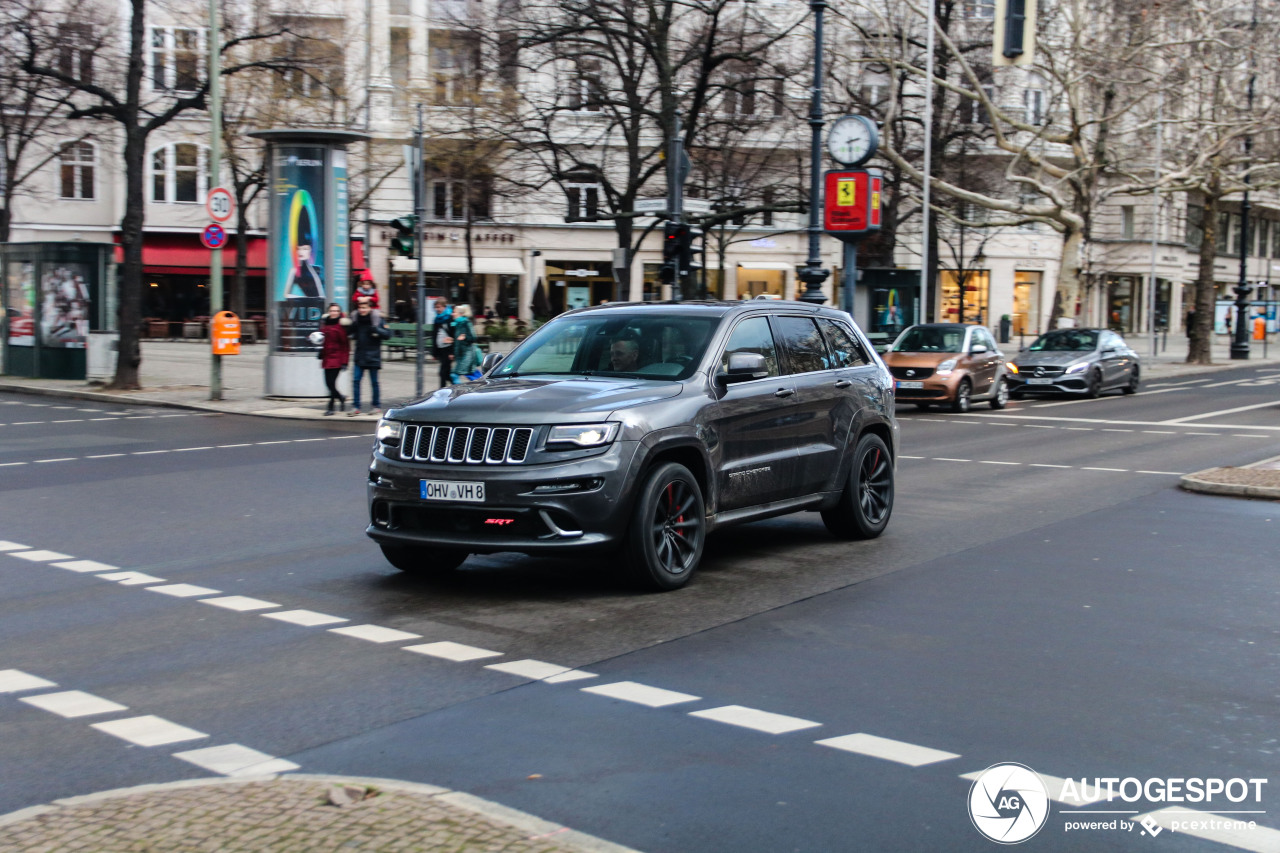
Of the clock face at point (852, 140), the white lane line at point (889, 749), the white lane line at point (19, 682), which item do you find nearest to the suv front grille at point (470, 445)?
the white lane line at point (19, 682)

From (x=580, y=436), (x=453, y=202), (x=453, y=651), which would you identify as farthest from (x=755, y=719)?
(x=453, y=202)

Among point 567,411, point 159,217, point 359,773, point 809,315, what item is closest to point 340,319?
point 809,315

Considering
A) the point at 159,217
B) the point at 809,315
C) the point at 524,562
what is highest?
the point at 159,217

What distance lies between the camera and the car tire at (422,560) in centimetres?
855

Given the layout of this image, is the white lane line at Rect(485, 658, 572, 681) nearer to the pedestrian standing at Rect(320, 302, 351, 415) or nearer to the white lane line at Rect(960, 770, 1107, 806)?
the white lane line at Rect(960, 770, 1107, 806)

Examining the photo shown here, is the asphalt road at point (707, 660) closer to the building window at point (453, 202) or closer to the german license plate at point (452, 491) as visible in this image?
the german license plate at point (452, 491)

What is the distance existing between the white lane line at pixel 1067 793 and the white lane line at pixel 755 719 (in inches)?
30.5

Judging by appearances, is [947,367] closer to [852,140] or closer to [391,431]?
[852,140]

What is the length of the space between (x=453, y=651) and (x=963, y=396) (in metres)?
19.0

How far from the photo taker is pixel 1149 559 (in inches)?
372

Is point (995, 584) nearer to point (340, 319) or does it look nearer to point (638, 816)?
point (638, 816)

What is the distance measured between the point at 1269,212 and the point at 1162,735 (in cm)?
8226

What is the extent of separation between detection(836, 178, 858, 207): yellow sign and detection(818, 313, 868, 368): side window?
54.1 ft

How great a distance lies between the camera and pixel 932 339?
25.3 meters
